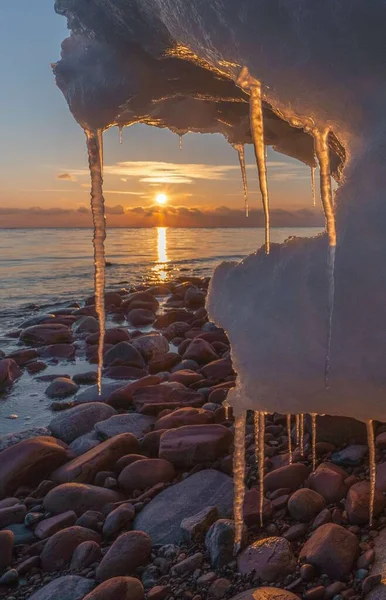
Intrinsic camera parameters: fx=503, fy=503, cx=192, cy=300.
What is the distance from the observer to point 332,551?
7.29ft

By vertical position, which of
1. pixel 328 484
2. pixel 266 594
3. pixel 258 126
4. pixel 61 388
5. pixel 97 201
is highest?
pixel 258 126

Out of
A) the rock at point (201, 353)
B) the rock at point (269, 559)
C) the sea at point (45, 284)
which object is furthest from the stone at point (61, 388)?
the rock at point (269, 559)

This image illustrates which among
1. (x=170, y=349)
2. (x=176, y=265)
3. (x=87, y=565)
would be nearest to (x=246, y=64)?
(x=87, y=565)

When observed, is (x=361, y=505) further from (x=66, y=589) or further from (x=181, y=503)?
(x=66, y=589)

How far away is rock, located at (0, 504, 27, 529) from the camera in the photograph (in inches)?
123

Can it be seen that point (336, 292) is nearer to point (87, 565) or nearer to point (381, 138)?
point (381, 138)

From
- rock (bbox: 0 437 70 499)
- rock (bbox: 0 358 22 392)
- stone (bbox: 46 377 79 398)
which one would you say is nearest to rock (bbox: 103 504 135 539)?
rock (bbox: 0 437 70 499)

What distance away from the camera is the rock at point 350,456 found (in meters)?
3.07

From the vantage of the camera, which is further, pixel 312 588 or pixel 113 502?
pixel 113 502

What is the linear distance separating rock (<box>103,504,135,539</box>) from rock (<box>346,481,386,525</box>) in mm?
1240

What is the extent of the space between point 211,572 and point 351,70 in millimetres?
2199

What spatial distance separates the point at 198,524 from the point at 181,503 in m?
0.36

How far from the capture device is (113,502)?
3.16 m

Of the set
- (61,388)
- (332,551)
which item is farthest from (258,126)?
(61,388)
